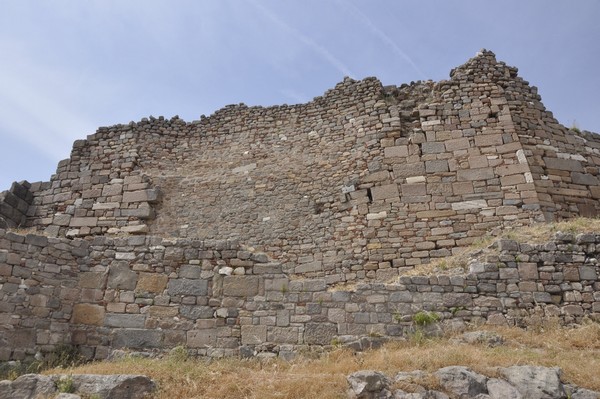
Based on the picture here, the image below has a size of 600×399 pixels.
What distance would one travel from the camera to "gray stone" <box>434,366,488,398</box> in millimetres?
6406

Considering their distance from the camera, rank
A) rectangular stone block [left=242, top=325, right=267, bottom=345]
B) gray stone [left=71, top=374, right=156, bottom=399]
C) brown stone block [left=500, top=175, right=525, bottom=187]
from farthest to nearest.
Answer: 1. brown stone block [left=500, top=175, right=525, bottom=187]
2. rectangular stone block [left=242, top=325, right=267, bottom=345]
3. gray stone [left=71, top=374, right=156, bottom=399]

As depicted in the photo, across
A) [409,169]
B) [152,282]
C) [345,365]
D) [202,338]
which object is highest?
[409,169]

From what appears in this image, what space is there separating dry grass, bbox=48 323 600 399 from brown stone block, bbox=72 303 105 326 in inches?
48.0

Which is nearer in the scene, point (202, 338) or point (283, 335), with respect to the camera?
point (283, 335)

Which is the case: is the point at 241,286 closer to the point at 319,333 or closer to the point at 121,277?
the point at 319,333

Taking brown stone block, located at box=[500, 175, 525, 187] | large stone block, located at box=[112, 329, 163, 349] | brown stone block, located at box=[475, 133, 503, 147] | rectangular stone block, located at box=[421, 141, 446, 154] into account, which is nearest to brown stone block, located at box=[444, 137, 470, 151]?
rectangular stone block, located at box=[421, 141, 446, 154]

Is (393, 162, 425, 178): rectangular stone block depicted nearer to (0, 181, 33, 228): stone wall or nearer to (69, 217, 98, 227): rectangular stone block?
(69, 217, 98, 227): rectangular stone block

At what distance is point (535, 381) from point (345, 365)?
266cm

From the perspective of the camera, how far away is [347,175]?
13711 millimetres

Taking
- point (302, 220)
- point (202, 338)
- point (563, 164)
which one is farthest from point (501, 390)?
point (563, 164)

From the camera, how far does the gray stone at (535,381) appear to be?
630 centimetres

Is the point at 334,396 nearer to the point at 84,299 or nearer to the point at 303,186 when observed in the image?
the point at 84,299

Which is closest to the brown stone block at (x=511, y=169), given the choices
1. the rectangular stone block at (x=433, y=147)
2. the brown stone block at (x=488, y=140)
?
the brown stone block at (x=488, y=140)

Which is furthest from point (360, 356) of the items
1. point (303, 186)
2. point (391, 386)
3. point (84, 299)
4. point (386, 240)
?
point (303, 186)
